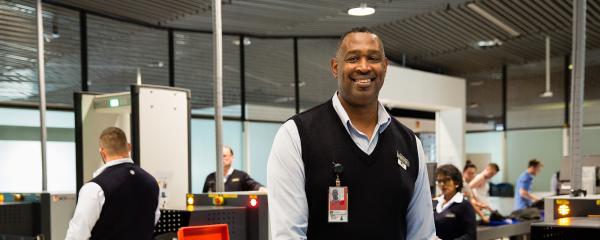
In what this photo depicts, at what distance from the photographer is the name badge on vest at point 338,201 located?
1524mm

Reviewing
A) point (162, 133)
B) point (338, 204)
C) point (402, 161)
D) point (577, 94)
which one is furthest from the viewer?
point (162, 133)

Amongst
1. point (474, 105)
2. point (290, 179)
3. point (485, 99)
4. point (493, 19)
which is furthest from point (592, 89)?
point (290, 179)

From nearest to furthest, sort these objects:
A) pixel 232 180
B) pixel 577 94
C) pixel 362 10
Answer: pixel 577 94 → pixel 232 180 → pixel 362 10

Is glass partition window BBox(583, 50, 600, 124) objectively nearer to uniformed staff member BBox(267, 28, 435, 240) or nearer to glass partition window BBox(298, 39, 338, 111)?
glass partition window BBox(298, 39, 338, 111)

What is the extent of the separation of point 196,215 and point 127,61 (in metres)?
3.97

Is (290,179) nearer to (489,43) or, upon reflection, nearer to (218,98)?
(218,98)

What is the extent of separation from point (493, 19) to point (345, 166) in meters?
6.52

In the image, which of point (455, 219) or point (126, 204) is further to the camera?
point (455, 219)

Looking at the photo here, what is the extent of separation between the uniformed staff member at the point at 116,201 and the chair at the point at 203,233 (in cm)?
65

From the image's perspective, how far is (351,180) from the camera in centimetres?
A: 155

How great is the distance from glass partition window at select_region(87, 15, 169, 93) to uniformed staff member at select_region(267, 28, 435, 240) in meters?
5.60

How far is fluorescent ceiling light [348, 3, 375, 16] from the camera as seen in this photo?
6.64 metres

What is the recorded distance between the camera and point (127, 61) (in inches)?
280

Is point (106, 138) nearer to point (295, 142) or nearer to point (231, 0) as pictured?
point (295, 142)
